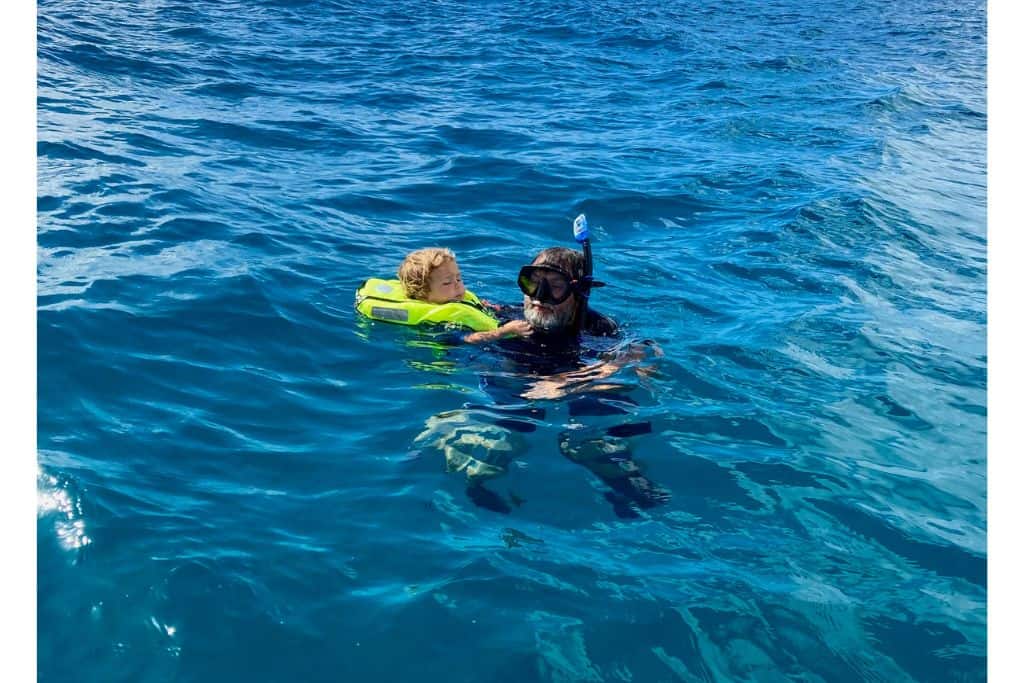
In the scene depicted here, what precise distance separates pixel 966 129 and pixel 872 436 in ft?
35.4

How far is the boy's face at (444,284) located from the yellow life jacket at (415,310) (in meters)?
0.06

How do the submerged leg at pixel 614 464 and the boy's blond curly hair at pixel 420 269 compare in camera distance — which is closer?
the submerged leg at pixel 614 464

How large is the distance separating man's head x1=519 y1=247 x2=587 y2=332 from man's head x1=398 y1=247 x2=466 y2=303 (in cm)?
97

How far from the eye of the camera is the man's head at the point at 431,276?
7.05 metres

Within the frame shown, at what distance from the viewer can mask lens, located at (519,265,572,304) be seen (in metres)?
6.18

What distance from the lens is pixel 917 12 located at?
25.0 meters

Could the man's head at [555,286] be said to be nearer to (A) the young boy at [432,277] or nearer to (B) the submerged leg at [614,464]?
(B) the submerged leg at [614,464]

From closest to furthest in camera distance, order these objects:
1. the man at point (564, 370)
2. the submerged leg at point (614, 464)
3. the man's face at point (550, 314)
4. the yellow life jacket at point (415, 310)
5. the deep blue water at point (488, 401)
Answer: the deep blue water at point (488, 401)
the submerged leg at point (614, 464)
the man at point (564, 370)
the man's face at point (550, 314)
the yellow life jacket at point (415, 310)

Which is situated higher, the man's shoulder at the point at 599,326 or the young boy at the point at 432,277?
the young boy at the point at 432,277

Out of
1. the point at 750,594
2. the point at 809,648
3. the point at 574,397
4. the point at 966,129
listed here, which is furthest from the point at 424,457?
the point at 966,129

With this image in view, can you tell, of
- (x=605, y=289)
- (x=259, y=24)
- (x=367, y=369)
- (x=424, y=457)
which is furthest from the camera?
(x=259, y=24)

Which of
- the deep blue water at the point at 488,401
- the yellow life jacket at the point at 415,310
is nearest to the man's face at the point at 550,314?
the deep blue water at the point at 488,401

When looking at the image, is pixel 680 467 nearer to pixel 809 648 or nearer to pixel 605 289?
pixel 809 648

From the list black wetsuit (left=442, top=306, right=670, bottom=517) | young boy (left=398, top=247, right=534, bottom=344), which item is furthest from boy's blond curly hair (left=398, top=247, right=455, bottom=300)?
black wetsuit (left=442, top=306, right=670, bottom=517)
